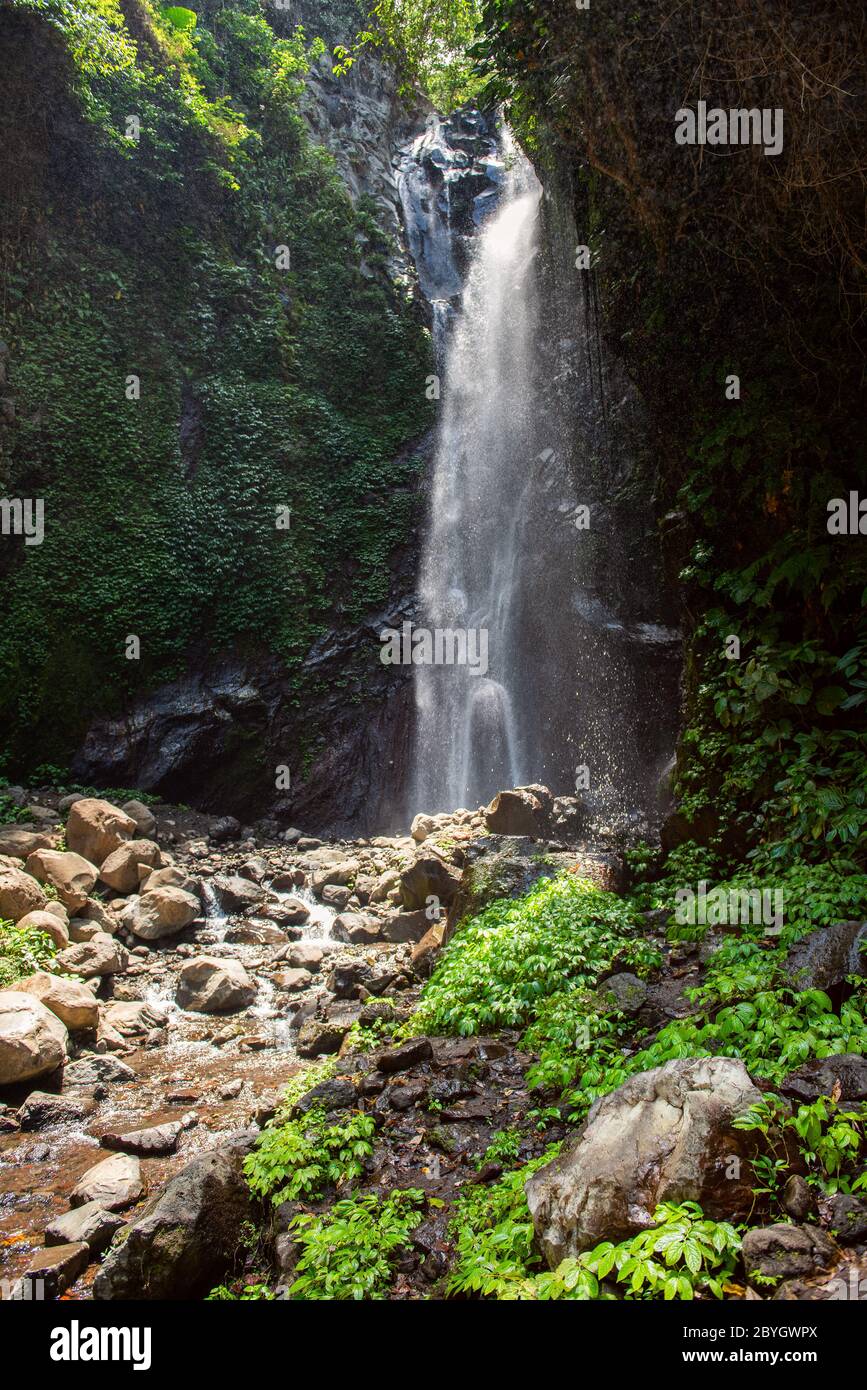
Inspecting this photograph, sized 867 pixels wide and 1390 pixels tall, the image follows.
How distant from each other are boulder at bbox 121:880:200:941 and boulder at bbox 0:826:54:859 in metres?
1.57

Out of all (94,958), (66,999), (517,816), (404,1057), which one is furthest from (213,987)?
(517,816)

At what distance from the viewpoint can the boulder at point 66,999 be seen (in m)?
6.75

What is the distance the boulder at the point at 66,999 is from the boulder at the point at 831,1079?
6.20 m

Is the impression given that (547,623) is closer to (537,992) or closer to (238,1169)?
(537,992)

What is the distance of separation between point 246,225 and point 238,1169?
22.4 metres

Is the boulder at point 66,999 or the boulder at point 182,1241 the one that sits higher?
the boulder at point 66,999

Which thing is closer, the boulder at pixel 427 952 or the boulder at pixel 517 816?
the boulder at pixel 427 952

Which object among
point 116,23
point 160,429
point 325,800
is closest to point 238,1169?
point 325,800

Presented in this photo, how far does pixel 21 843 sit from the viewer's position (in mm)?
9977

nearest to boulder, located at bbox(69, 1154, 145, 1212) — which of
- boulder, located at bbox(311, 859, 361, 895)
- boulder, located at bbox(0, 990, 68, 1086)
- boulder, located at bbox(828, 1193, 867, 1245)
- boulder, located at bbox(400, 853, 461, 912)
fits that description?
boulder, located at bbox(0, 990, 68, 1086)

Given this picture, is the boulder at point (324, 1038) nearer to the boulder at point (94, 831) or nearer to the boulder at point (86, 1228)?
the boulder at point (86, 1228)

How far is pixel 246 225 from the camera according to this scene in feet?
65.0

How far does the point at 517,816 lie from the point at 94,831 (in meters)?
6.35

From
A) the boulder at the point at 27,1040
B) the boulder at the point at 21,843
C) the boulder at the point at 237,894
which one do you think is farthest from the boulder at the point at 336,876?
the boulder at the point at 27,1040
